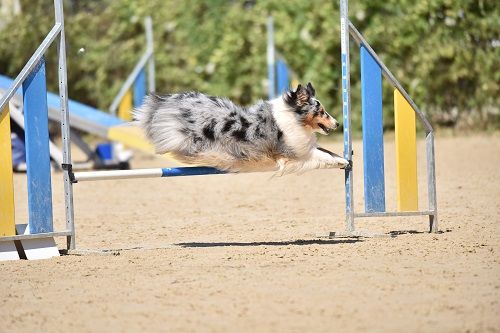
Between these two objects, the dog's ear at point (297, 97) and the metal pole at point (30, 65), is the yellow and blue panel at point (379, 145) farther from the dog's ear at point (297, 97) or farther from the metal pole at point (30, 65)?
the metal pole at point (30, 65)

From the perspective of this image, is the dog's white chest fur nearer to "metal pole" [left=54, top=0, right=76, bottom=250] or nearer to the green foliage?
"metal pole" [left=54, top=0, right=76, bottom=250]

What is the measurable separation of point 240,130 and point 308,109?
51 centimetres

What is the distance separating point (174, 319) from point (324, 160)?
2.42 metres

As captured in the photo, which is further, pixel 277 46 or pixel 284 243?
pixel 277 46

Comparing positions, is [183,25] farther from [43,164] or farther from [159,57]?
[43,164]

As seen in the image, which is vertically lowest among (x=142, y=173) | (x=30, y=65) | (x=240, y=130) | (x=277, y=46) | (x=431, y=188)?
(x=431, y=188)

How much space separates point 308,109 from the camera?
623 cm

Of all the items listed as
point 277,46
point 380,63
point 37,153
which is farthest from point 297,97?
point 277,46

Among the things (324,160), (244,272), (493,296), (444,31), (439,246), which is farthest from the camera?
(444,31)

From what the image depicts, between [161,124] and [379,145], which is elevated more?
[161,124]

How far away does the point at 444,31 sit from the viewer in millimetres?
14820

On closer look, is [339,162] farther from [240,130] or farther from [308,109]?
[240,130]

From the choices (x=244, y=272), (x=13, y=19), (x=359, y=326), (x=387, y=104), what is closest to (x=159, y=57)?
(x=13, y=19)

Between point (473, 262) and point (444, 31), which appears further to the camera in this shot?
point (444, 31)
